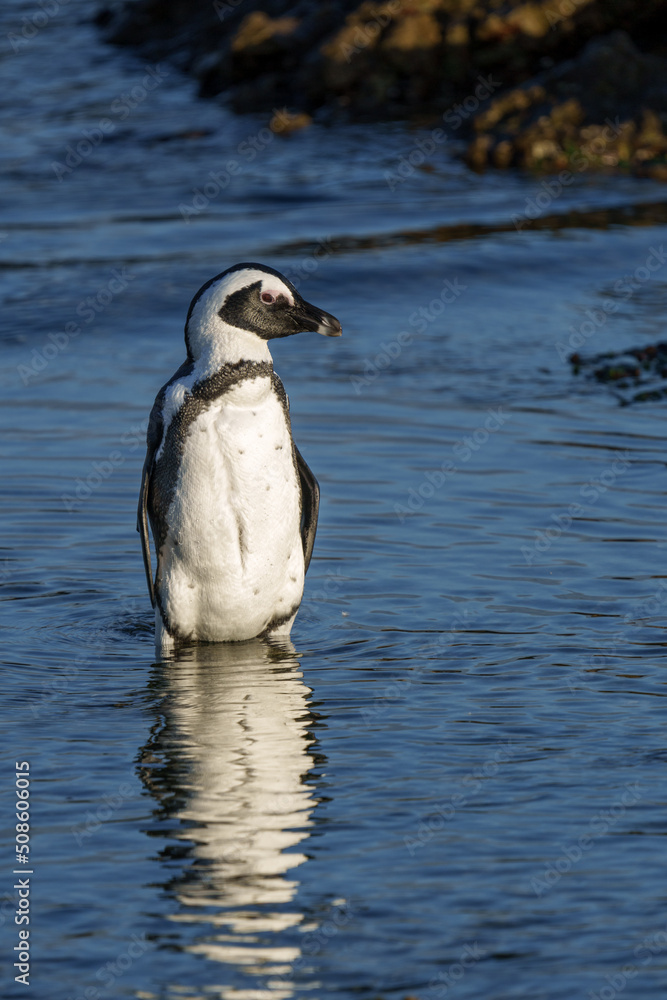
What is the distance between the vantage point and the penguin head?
607cm

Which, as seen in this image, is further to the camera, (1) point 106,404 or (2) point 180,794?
(1) point 106,404

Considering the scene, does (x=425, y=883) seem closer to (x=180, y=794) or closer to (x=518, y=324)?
(x=180, y=794)

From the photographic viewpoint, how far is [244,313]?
6078 millimetres

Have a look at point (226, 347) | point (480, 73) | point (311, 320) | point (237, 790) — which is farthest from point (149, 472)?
point (480, 73)

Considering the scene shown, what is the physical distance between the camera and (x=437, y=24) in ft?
65.8

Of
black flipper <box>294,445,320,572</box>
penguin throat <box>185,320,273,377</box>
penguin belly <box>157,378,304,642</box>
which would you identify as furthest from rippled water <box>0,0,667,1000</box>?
penguin throat <box>185,320,273,377</box>

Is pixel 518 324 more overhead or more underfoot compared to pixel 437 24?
more underfoot

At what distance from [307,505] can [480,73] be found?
14738 millimetres

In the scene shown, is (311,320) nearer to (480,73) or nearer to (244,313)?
(244,313)

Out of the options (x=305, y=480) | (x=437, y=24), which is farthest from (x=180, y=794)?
(x=437, y=24)

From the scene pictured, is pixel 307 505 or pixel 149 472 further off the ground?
pixel 149 472

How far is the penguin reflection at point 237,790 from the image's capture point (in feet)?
13.2

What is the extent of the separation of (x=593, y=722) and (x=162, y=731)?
1.52 m

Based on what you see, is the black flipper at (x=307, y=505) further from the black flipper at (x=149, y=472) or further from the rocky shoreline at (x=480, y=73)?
the rocky shoreline at (x=480, y=73)
